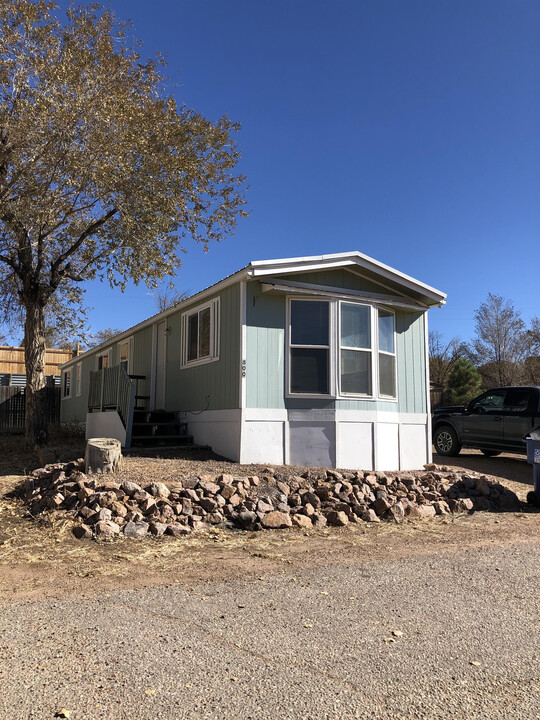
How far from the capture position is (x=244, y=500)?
659 cm

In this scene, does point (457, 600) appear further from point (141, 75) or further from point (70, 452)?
point (141, 75)

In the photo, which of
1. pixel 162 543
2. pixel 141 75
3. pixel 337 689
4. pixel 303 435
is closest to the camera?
pixel 337 689

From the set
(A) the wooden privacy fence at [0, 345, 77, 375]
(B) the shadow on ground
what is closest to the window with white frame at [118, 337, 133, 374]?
(B) the shadow on ground

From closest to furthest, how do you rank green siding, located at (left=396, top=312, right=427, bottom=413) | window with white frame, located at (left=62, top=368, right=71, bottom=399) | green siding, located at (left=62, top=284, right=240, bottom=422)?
green siding, located at (left=62, top=284, right=240, bottom=422), green siding, located at (left=396, top=312, right=427, bottom=413), window with white frame, located at (left=62, top=368, right=71, bottom=399)

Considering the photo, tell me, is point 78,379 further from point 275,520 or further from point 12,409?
point 275,520

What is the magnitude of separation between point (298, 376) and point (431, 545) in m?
3.90

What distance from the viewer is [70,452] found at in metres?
9.04

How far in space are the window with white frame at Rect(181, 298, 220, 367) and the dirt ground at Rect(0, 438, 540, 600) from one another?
2.54m

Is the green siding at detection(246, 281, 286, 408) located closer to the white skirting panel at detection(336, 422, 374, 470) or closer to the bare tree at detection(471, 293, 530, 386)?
the white skirting panel at detection(336, 422, 374, 470)

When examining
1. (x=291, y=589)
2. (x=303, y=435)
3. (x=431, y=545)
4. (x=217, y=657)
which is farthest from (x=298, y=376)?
(x=217, y=657)

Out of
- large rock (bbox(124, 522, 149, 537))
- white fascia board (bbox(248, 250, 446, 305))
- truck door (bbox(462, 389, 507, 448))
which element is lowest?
large rock (bbox(124, 522, 149, 537))

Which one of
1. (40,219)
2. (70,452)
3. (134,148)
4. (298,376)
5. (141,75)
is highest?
(141,75)

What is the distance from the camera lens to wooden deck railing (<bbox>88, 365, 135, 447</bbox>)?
30.2 feet

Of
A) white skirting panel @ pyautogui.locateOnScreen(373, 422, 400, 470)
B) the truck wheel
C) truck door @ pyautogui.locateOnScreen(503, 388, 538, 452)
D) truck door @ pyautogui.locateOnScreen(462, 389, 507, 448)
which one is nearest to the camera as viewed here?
white skirting panel @ pyautogui.locateOnScreen(373, 422, 400, 470)
